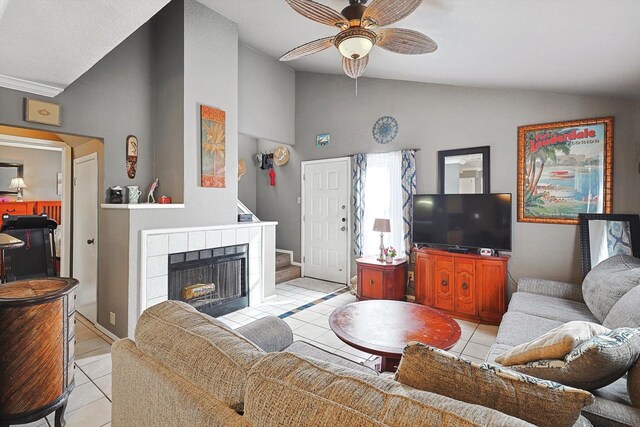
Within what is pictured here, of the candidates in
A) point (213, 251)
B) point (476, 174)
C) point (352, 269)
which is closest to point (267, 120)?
point (213, 251)

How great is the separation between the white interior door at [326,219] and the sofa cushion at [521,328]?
2887 mm

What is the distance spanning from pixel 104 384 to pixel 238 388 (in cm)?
217

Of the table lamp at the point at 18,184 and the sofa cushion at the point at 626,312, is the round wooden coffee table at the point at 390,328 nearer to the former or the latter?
the sofa cushion at the point at 626,312

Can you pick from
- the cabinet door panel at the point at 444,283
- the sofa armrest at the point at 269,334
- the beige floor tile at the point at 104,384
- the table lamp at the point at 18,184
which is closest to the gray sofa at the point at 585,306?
the cabinet door panel at the point at 444,283

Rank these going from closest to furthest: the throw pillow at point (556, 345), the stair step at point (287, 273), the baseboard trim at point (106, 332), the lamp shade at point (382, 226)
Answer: the throw pillow at point (556, 345), the baseboard trim at point (106, 332), the lamp shade at point (382, 226), the stair step at point (287, 273)

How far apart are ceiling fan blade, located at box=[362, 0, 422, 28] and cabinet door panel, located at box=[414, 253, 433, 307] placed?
2709mm

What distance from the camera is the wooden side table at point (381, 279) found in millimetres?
4074

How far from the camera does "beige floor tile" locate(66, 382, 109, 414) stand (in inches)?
83.2

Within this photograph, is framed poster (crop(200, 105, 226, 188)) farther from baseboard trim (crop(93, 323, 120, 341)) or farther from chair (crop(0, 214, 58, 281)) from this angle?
chair (crop(0, 214, 58, 281))

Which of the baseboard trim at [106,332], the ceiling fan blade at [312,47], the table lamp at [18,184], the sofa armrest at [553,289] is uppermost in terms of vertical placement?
the ceiling fan blade at [312,47]

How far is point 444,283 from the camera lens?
12.3 feet

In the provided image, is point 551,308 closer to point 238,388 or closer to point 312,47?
point 238,388

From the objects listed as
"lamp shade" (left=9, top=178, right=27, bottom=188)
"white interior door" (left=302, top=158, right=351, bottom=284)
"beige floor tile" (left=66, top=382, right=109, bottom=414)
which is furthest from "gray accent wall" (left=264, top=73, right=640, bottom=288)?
"lamp shade" (left=9, top=178, right=27, bottom=188)

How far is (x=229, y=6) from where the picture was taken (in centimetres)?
351
